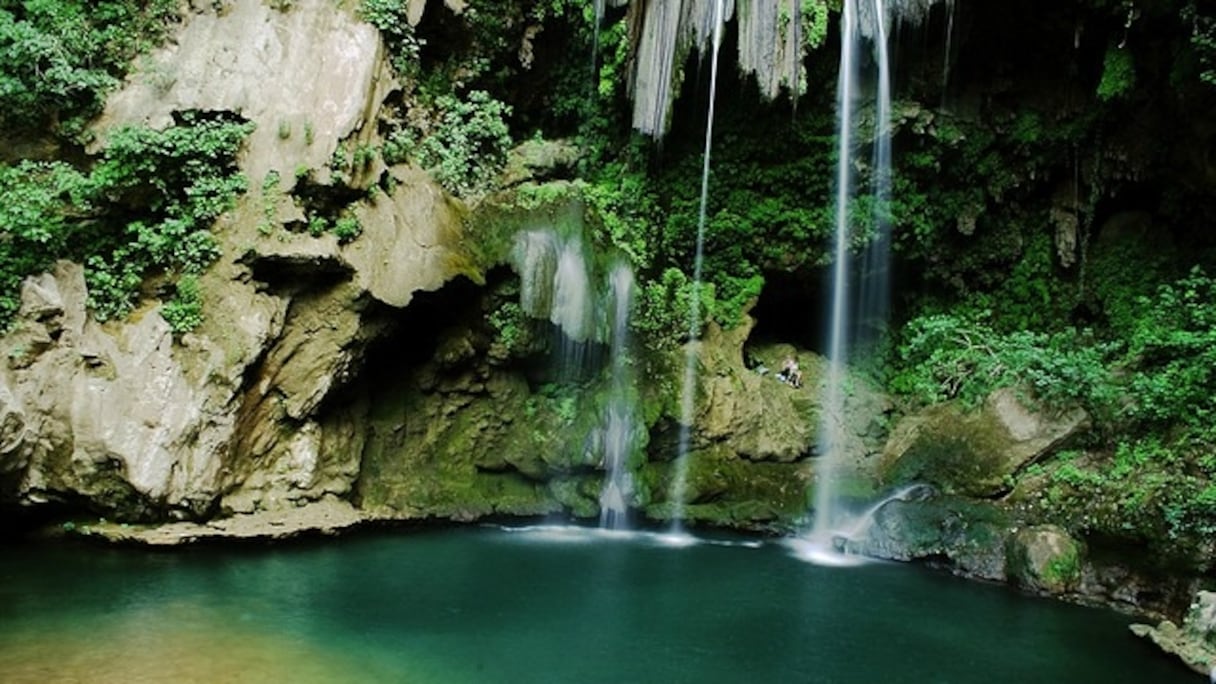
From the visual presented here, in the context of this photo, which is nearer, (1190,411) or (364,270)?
(1190,411)

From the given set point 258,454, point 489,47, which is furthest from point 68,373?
point 489,47

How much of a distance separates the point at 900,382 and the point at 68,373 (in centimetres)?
1267

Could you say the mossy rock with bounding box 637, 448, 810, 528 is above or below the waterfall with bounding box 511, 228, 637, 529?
below

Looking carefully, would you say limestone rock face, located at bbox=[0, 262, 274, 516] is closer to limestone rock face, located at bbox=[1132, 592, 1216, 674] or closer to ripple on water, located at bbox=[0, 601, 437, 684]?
ripple on water, located at bbox=[0, 601, 437, 684]

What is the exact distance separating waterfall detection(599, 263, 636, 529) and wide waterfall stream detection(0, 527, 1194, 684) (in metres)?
1.56

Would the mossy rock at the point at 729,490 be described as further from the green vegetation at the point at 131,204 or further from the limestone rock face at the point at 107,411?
the green vegetation at the point at 131,204

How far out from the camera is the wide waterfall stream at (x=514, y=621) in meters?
7.25

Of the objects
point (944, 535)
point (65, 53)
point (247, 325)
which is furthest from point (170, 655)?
point (944, 535)

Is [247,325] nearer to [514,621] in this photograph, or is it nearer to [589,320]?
[589,320]

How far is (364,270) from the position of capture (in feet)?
37.2

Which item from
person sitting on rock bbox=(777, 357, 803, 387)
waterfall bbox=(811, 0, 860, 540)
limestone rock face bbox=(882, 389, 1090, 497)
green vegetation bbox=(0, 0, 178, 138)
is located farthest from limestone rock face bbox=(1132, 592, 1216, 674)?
green vegetation bbox=(0, 0, 178, 138)

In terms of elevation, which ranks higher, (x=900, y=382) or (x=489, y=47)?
(x=489, y=47)

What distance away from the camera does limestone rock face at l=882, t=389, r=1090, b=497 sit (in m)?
11.3

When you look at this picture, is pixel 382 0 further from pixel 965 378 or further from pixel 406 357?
pixel 965 378
